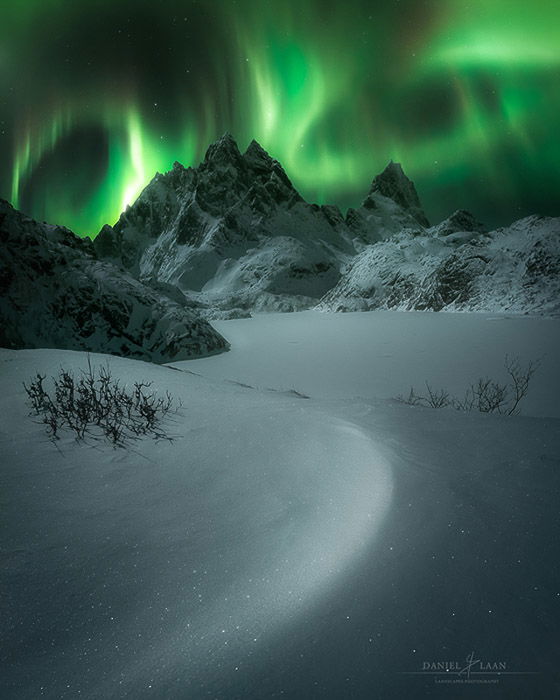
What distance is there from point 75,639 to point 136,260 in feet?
523

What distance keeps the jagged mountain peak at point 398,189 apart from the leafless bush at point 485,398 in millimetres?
176179

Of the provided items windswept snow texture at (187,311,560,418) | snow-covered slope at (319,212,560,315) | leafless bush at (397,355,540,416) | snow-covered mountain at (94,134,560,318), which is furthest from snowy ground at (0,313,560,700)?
snow-covered mountain at (94,134,560,318)

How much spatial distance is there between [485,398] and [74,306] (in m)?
11.8

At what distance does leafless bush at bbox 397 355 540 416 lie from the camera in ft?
18.8

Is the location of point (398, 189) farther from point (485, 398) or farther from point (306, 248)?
point (485, 398)

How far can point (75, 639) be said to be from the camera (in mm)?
1101

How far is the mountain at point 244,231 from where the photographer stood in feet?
262

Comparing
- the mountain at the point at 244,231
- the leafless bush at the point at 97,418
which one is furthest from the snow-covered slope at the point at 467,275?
the leafless bush at the point at 97,418

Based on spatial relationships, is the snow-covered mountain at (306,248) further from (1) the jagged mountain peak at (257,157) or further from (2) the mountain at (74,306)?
(2) the mountain at (74,306)

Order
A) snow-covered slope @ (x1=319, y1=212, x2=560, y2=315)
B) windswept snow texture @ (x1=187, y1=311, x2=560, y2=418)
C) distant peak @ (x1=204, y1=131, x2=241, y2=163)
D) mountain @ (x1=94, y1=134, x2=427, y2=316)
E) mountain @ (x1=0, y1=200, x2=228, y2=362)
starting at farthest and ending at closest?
distant peak @ (x1=204, y1=131, x2=241, y2=163) < mountain @ (x1=94, y1=134, x2=427, y2=316) < snow-covered slope @ (x1=319, y1=212, x2=560, y2=315) < mountain @ (x1=0, y1=200, x2=228, y2=362) < windswept snow texture @ (x1=187, y1=311, x2=560, y2=418)

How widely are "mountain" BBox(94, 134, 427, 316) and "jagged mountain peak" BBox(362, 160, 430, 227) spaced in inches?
19.1

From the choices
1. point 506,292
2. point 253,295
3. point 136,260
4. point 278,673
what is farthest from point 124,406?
point 136,260

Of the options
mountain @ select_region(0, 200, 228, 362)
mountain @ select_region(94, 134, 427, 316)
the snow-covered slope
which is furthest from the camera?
mountain @ select_region(94, 134, 427, 316)

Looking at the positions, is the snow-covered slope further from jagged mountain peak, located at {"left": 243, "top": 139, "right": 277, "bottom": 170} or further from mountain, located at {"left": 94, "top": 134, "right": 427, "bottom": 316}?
jagged mountain peak, located at {"left": 243, "top": 139, "right": 277, "bottom": 170}
